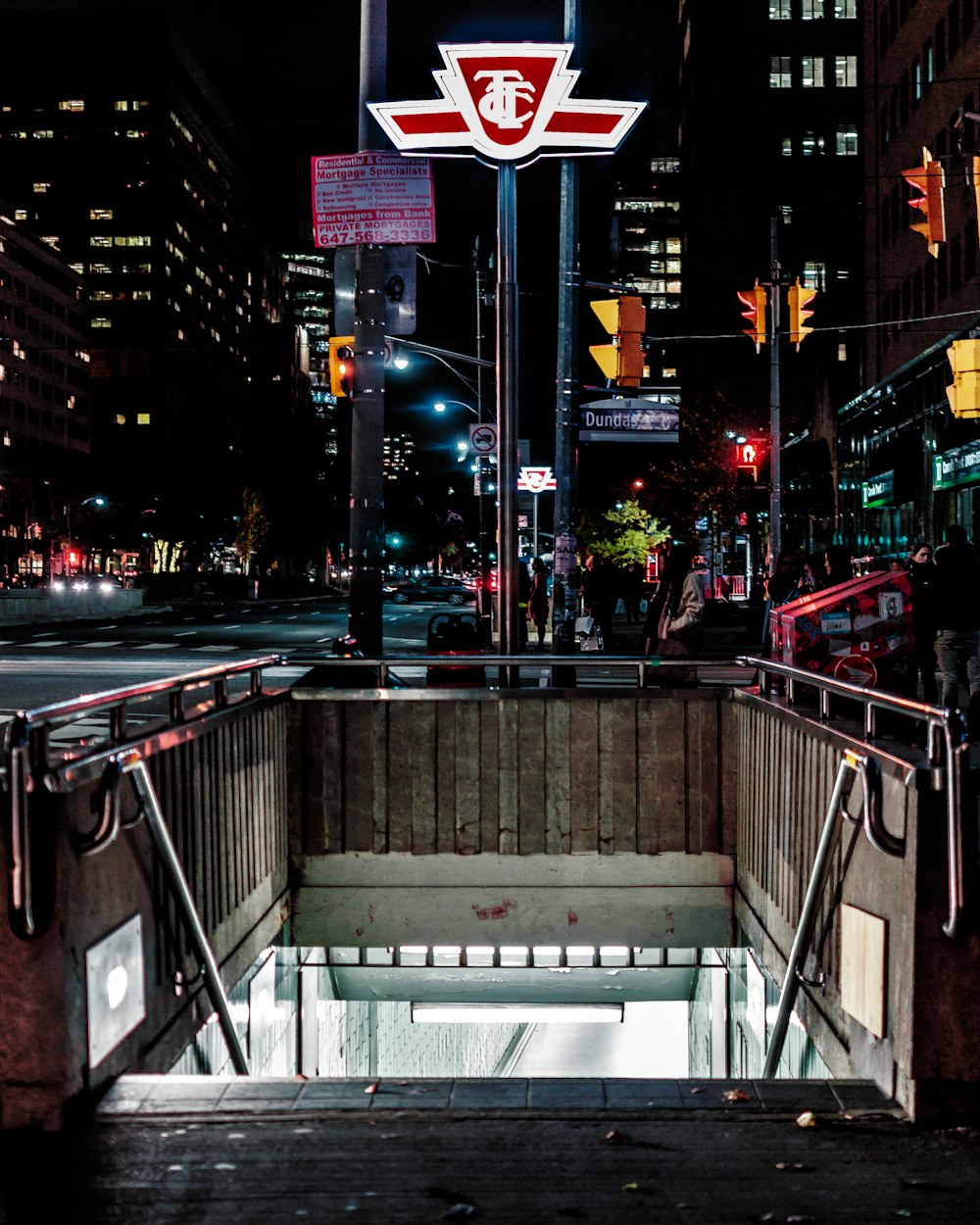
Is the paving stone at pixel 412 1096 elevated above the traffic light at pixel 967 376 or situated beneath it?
situated beneath

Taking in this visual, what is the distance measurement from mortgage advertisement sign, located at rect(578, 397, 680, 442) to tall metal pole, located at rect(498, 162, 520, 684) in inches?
181

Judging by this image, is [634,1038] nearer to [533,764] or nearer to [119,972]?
[533,764]

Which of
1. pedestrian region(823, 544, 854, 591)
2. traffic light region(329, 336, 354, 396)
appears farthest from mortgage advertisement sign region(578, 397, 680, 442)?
pedestrian region(823, 544, 854, 591)

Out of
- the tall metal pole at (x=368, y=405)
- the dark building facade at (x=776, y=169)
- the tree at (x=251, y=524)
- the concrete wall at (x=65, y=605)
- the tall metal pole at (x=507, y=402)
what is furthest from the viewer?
the tree at (x=251, y=524)

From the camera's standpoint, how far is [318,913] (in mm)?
9648

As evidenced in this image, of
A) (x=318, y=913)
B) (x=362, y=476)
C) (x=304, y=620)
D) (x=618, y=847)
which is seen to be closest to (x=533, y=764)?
(x=618, y=847)

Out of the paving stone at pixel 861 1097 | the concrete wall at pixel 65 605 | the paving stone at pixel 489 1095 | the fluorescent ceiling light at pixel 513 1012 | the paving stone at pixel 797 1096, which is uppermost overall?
the concrete wall at pixel 65 605

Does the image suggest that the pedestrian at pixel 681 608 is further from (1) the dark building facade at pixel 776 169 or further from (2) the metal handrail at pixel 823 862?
(1) the dark building facade at pixel 776 169

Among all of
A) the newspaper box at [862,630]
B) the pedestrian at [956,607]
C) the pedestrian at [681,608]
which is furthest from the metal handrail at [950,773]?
the pedestrian at [956,607]

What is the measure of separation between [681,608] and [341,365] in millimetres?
5458

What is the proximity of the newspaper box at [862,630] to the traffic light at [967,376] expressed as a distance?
9002 mm

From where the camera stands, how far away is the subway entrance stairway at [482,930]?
168 inches

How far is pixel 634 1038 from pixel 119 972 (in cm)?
799

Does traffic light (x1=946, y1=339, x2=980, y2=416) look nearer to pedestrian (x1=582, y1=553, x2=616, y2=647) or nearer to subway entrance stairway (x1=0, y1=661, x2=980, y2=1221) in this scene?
subway entrance stairway (x1=0, y1=661, x2=980, y2=1221)
